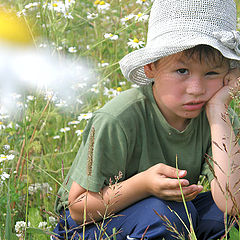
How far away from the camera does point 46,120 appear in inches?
90.2

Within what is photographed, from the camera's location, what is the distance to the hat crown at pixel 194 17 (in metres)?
1.49

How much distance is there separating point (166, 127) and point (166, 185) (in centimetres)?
32

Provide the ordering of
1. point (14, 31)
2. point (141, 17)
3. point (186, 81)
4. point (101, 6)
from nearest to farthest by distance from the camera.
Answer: point (186, 81) → point (14, 31) → point (141, 17) → point (101, 6)

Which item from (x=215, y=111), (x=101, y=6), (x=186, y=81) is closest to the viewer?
(x=186, y=81)

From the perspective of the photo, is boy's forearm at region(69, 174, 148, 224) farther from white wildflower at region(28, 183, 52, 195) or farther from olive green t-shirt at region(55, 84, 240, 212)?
white wildflower at region(28, 183, 52, 195)

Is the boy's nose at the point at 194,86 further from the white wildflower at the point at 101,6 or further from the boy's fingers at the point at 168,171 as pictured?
the white wildflower at the point at 101,6

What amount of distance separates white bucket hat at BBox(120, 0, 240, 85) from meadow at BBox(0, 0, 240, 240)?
49 cm

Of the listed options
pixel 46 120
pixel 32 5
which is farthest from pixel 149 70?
pixel 32 5

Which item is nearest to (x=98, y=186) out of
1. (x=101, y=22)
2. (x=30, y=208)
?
(x=30, y=208)

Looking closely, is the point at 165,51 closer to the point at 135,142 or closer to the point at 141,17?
the point at 135,142

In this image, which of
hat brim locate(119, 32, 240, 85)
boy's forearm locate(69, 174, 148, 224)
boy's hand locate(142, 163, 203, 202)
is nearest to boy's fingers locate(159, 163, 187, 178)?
boy's hand locate(142, 163, 203, 202)

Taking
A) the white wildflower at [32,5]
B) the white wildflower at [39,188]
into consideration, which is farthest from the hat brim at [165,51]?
the white wildflower at [32,5]

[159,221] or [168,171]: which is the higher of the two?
[168,171]

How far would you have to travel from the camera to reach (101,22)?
347cm
